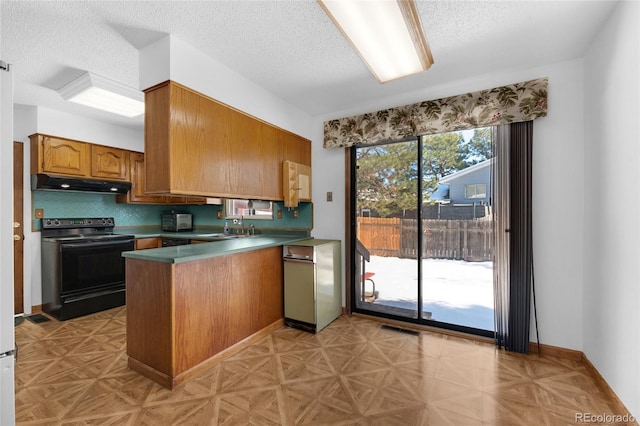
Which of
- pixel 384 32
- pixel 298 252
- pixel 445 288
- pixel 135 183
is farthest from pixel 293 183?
pixel 135 183

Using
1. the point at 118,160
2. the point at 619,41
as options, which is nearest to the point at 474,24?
the point at 619,41

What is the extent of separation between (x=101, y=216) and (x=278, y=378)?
3798mm

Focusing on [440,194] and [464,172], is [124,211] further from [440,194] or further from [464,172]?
[464,172]

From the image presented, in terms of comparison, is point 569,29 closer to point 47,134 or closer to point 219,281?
point 219,281

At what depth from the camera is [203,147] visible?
229cm

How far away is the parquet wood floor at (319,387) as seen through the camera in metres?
1.66

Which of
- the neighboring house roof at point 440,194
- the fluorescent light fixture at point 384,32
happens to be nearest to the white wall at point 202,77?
the fluorescent light fixture at point 384,32

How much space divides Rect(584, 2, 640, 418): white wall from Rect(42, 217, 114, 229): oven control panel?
556cm

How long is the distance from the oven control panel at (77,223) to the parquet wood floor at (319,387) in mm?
1592

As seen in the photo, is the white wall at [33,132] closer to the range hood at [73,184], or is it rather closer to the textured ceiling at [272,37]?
the range hood at [73,184]

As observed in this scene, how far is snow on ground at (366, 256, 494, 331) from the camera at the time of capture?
2.81 m

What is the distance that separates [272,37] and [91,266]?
3.46 m

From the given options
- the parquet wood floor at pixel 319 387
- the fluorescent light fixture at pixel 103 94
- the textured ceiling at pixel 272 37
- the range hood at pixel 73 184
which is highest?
the textured ceiling at pixel 272 37

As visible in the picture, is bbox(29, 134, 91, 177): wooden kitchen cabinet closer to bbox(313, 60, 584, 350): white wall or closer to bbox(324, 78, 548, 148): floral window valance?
bbox(324, 78, 548, 148): floral window valance
